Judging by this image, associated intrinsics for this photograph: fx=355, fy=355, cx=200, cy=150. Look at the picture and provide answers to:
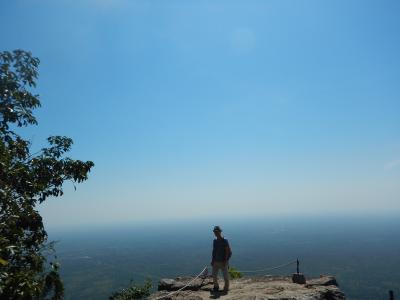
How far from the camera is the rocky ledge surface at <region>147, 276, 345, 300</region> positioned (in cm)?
1086

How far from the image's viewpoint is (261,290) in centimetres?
1179

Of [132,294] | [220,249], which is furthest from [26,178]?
[132,294]

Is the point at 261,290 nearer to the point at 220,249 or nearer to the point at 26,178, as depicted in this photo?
the point at 220,249

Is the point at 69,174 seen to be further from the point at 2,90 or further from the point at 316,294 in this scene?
the point at 316,294

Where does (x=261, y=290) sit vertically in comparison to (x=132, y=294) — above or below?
above

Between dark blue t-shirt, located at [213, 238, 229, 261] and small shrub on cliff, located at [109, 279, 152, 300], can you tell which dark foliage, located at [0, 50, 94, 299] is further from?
small shrub on cliff, located at [109, 279, 152, 300]

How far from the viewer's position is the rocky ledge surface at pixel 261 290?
10.9 m

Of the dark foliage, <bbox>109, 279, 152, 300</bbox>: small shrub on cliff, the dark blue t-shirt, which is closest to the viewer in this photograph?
the dark foliage

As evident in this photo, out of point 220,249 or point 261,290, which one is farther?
point 220,249

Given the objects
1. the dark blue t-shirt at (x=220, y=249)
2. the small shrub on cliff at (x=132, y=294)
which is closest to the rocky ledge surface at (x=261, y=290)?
Result: the dark blue t-shirt at (x=220, y=249)

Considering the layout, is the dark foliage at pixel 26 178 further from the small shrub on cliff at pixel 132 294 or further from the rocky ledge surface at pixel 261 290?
the small shrub on cliff at pixel 132 294

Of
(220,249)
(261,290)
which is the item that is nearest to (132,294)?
(220,249)

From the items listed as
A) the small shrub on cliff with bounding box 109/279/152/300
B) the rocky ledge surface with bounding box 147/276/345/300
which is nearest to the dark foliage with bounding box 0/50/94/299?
the rocky ledge surface with bounding box 147/276/345/300

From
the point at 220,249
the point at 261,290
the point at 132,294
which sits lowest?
the point at 132,294
